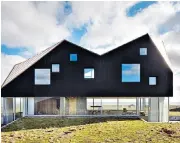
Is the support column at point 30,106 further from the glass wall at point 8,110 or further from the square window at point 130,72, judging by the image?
the square window at point 130,72

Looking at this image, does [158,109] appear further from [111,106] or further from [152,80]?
[111,106]

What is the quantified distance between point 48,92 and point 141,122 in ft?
18.7

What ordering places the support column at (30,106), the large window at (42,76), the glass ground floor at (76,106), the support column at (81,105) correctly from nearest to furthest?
1. the large window at (42,76)
2. the glass ground floor at (76,106)
3. the support column at (81,105)
4. the support column at (30,106)

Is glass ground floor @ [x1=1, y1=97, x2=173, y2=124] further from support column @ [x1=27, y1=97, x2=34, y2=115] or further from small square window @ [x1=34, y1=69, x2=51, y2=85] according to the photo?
small square window @ [x1=34, y1=69, x2=51, y2=85]

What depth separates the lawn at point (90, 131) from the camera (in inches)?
546

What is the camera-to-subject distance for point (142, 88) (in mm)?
18109

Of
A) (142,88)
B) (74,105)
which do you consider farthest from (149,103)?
(74,105)

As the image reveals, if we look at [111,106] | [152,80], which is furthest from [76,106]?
[152,80]

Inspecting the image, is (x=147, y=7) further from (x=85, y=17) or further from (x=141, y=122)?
(x=141, y=122)

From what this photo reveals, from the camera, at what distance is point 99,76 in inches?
714

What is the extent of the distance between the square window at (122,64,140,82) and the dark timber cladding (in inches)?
7.2

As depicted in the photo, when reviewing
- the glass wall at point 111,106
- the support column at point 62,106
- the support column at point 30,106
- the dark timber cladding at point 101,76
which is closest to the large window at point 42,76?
the dark timber cladding at point 101,76

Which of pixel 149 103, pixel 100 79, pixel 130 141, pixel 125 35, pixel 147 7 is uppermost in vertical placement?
pixel 147 7

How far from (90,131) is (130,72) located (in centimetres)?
492
